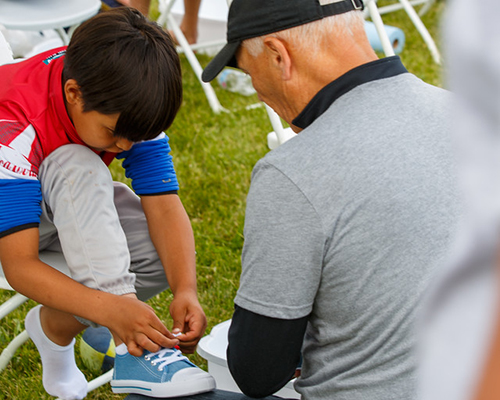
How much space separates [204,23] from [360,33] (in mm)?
3663

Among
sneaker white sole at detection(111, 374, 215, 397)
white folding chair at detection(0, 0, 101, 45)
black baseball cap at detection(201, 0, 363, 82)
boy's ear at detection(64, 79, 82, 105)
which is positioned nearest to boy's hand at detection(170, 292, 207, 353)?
sneaker white sole at detection(111, 374, 215, 397)

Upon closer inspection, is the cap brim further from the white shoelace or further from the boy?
the white shoelace

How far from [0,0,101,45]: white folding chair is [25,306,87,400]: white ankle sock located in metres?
1.83

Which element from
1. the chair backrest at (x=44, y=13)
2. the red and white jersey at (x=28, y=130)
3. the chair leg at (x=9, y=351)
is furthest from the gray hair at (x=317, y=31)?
the chair backrest at (x=44, y=13)

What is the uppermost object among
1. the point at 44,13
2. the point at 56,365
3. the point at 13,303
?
the point at 44,13

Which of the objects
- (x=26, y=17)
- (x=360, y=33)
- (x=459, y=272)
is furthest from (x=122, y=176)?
(x=459, y=272)

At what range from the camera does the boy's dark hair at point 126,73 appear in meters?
1.37

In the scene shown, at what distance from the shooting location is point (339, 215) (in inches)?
37.7

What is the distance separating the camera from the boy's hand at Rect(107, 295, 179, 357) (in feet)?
4.51

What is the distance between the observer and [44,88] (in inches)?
58.3

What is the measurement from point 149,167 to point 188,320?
1.44ft

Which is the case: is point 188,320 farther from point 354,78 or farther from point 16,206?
point 354,78

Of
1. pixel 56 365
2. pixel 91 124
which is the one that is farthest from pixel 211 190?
pixel 91 124

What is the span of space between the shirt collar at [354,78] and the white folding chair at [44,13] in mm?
2305
